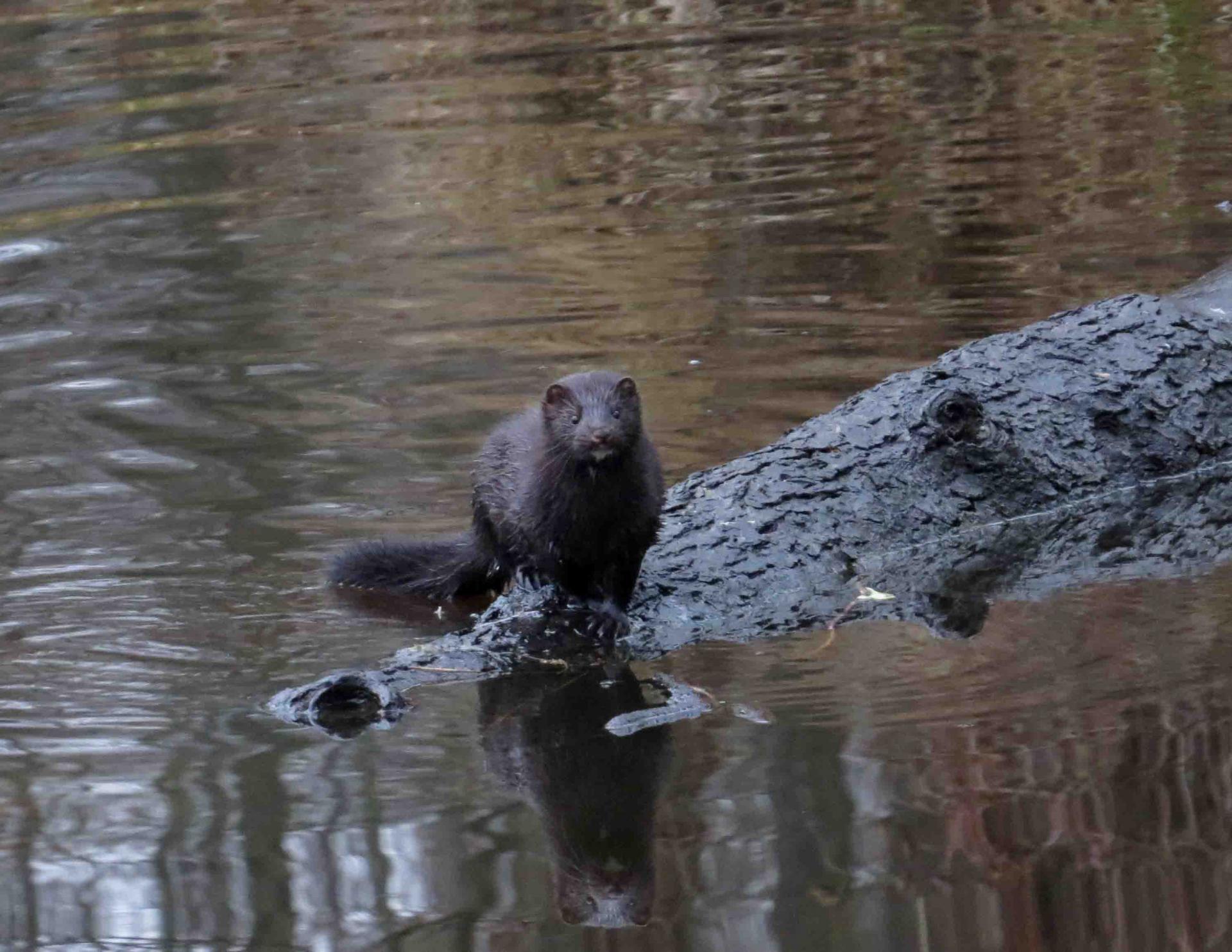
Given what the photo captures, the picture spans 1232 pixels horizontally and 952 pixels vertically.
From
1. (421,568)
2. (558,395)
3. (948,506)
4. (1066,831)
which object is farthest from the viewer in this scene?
(948,506)

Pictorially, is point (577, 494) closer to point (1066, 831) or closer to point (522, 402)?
point (1066, 831)

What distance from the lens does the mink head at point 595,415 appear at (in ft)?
16.9

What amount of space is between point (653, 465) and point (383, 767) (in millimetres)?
1239

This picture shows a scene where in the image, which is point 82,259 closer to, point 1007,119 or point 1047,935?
point 1007,119

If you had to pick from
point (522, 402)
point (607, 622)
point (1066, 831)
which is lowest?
point (1066, 831)

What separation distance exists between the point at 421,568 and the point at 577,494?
3.24 ft

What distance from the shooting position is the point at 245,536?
662 cm

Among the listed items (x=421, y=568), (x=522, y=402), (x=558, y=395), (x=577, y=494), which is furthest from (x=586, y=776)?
(x=522, y=402)

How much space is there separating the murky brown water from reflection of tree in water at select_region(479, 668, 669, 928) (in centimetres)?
1

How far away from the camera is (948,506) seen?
6.32 m

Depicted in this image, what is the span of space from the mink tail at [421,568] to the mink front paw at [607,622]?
20.4 inches

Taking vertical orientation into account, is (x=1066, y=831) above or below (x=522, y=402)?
below

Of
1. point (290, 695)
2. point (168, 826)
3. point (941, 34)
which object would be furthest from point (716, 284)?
point (941, 34)

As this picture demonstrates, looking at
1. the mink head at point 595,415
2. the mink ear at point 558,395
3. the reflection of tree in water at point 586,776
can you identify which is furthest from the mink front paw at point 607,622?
the mink ear at point 558,395
